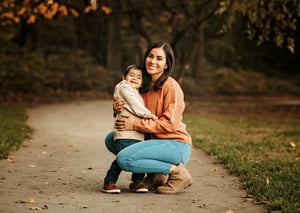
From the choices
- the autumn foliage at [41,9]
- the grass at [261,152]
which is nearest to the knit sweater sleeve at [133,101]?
the grass at [261,152]

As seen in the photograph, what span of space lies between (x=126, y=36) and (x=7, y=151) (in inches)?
1218

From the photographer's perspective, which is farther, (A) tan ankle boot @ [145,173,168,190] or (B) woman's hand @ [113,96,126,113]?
(A) tan ankle boot @ [145,173,168,190]

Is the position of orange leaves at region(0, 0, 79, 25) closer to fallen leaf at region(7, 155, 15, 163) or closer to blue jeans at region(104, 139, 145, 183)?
fallen leaf at region(7, 155, 15, 163)

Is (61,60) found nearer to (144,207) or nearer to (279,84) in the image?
(279,84)

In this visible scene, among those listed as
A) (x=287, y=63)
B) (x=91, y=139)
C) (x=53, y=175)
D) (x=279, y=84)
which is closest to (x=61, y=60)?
(x=287, y=63)

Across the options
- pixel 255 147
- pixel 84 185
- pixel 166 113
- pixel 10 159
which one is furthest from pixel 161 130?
pixel 255 147

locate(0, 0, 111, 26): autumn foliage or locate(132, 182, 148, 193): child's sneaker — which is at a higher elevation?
locate(0, 0, 111, 26): autumn foliage

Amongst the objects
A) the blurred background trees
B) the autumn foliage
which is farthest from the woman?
the blurred background trees

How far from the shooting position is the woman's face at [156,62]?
7.23m

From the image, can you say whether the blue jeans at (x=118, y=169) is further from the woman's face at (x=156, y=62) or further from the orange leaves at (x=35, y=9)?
the orange leaves at (x=35, y=9)

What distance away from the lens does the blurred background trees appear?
2483cm

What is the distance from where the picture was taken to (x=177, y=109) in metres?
7.06

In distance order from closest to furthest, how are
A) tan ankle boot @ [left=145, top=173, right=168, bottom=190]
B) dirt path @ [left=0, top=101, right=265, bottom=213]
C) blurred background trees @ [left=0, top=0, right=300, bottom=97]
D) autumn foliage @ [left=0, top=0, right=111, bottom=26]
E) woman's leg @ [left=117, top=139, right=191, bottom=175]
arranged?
dirt path @ [left=0, top=101, right=265, bottom=213] < woman's leg @ [left=117, top=139, right=191, bottom=175] < tan ankle boot @ [left=145, top=173, right=168, bottom=190] < autumn foliage @ [left=0, top=0, right=111, bottom=26] < blurred background trees @ [left=0, top=0, right=300, bottom=97]

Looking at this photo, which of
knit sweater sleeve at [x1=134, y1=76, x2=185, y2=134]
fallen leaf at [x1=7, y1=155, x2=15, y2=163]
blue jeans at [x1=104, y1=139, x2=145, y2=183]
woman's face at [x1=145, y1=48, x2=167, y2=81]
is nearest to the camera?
knit sweater sleeve at [x1=134, y1=76, x2=185, y2=134]
